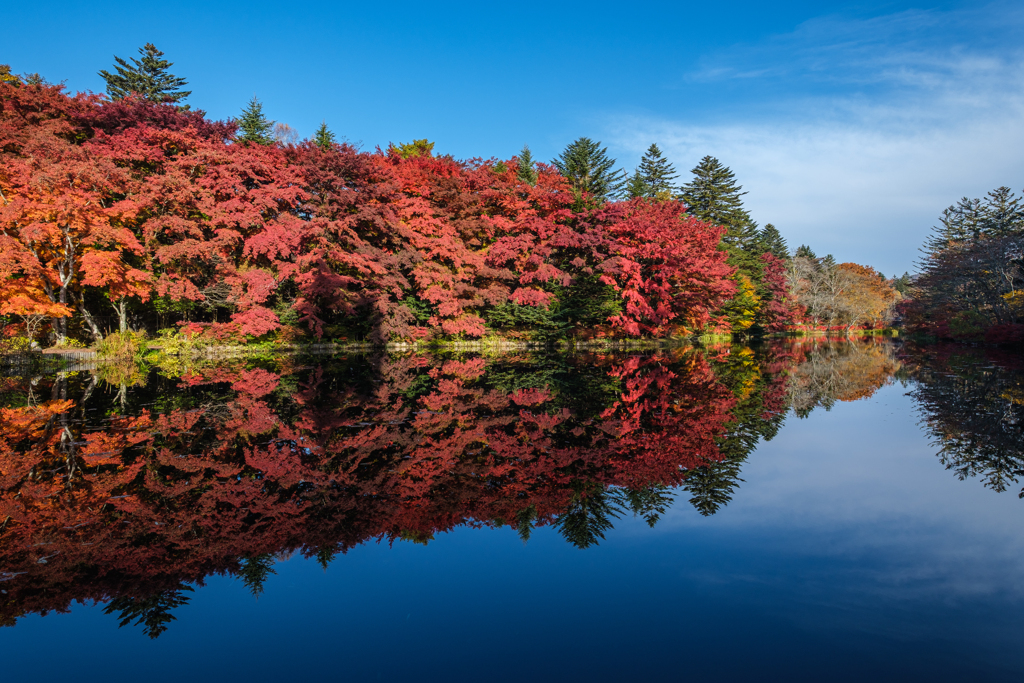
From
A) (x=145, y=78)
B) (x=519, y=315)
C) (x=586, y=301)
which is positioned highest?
(x=145, y=78)

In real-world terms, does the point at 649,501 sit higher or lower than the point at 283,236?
lower

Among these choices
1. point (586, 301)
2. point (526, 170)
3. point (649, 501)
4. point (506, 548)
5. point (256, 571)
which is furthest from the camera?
point (526, 170)

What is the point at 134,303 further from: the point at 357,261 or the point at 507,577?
the point at 507,577

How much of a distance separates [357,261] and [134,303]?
9.24 m

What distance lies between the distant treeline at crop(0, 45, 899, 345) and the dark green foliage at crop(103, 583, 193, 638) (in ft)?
55.9

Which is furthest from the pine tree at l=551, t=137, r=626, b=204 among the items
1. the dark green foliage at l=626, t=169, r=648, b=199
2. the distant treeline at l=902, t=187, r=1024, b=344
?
the distant treeline at l=902, t=187, r=1024, b=344

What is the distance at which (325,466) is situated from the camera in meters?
4.98

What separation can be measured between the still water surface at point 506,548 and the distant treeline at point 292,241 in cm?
1324

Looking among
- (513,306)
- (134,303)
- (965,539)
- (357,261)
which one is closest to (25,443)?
(965,539)

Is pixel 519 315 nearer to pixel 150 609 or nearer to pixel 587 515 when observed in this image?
pixel 587 515

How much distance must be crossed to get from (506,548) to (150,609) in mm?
1997

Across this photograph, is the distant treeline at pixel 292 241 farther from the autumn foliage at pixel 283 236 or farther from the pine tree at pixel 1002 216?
the pine tree at pixel 1002 216

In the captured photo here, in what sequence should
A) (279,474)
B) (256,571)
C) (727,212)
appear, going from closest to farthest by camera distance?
(256,571) → (279,474) → (727,212)

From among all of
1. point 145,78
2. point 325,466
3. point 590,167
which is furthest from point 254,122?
point 325,466
